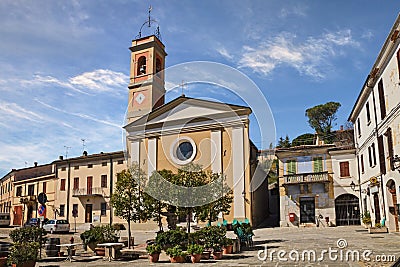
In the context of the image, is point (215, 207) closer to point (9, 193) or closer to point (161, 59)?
point (161, 59)

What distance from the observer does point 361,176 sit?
83.9 feet

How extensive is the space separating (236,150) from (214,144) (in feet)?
6.84

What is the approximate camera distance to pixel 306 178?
2748 cm

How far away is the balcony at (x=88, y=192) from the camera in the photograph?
111 ft

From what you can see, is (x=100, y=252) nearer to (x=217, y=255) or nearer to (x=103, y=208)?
(x=217, y=255)

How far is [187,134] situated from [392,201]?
17211 mm

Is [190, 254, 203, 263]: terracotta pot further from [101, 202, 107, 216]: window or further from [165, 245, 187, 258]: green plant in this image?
[101, 202, 107, 216]: window

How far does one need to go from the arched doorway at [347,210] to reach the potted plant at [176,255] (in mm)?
18707

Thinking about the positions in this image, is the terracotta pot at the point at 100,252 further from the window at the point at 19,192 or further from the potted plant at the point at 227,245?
the window at the point at 19,192

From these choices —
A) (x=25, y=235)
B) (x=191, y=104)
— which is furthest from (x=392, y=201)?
(x=191, y=104)

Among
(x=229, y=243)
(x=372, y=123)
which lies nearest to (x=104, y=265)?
(x=229, y=243)

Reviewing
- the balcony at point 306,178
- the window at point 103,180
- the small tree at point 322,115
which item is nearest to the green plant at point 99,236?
the balcony at point 306,178

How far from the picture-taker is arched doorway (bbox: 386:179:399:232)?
58.3 feet

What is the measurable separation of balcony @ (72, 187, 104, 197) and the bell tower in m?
6.63
